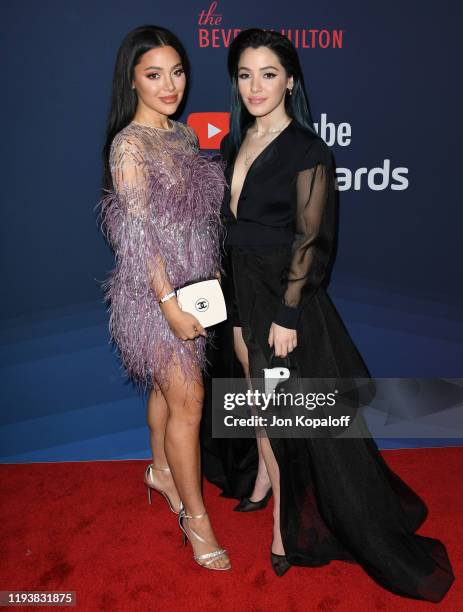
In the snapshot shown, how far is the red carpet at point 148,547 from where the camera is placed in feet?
7.03

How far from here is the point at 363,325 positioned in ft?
9.57

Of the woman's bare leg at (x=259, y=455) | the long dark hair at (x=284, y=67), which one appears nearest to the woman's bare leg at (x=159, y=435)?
the woman's bare leg at (x=259, y=455)

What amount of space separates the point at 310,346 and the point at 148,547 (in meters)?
1.13

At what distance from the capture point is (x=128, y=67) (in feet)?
6.51

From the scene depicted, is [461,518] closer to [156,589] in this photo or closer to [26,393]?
[156,589]

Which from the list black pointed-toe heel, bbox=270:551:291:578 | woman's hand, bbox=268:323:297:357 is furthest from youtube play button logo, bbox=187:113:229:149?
black pointed-toe heel, bbox=270:551:291:578

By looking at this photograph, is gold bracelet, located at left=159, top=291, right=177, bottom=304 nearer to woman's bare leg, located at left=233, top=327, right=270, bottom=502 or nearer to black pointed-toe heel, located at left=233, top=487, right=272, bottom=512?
woman's bare leg, located at left=233, top=327, right=270, bottom=502

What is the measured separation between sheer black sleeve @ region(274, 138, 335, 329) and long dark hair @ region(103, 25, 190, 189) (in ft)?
2.03

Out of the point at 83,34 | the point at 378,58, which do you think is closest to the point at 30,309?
the point at 83,34

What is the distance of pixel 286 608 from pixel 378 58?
90.3 inches

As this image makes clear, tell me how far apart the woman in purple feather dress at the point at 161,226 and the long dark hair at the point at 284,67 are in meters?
0.17

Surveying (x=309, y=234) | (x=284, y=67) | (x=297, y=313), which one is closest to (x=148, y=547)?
(x=297, y=313)

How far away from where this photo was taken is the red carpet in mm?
2143
